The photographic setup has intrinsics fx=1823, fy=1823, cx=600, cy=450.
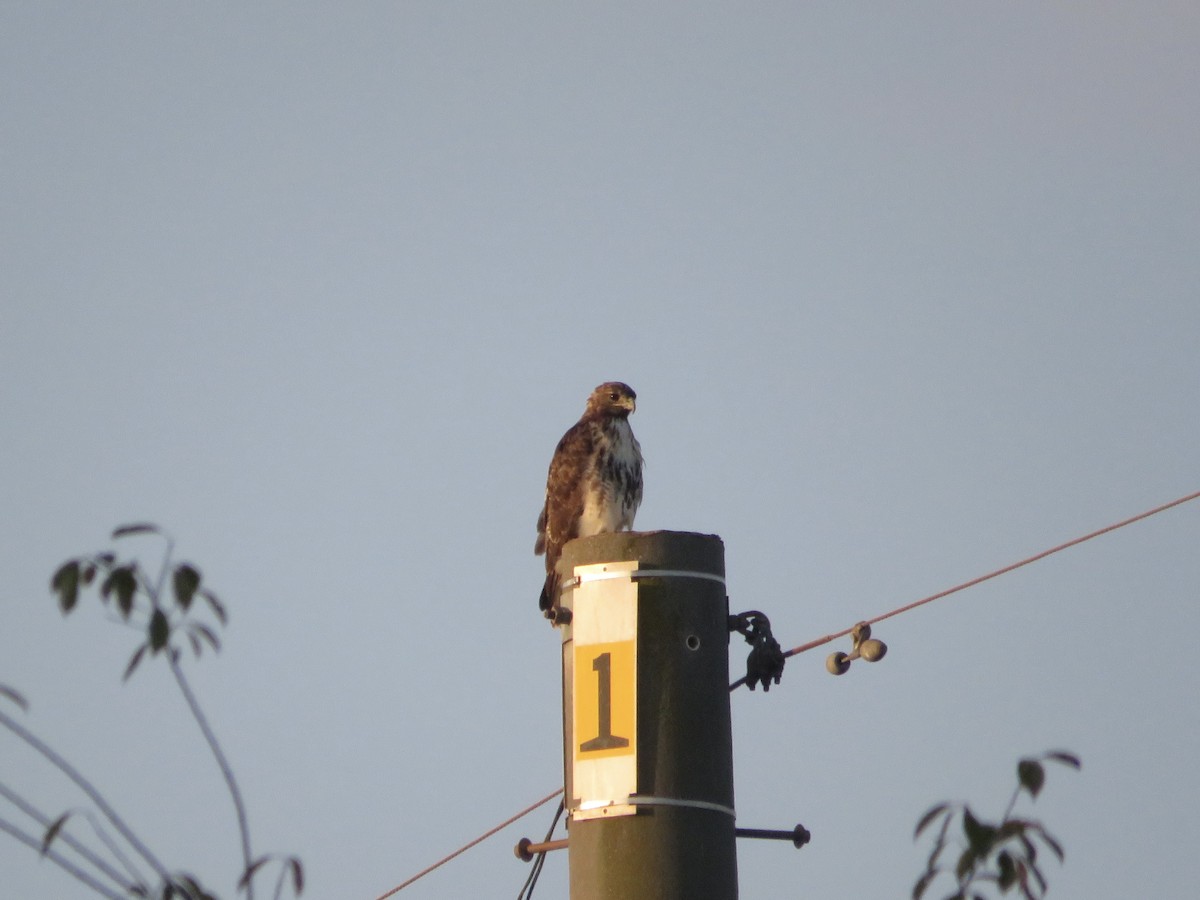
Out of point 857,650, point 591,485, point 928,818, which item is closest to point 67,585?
point 928,818

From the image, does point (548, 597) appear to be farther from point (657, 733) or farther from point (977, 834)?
point (977, 834)

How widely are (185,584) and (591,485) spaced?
6431 mm

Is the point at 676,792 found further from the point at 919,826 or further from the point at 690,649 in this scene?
the point at 919,826

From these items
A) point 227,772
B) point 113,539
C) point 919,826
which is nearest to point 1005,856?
point 919,826

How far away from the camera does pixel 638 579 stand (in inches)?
229

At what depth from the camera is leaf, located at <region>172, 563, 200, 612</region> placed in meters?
3.50

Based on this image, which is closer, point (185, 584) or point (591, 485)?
point (185, 584)

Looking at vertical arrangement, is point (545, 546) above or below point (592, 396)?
below

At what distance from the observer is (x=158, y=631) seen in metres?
3.46

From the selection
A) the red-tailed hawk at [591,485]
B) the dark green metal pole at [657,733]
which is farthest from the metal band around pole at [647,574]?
the red-tailed hawk at [591,485]

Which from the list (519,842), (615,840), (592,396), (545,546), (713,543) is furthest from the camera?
(592,396)

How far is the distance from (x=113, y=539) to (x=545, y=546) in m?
6.62

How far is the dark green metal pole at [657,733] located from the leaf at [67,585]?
2423 mm

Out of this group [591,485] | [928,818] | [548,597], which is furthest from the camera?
[591,485]
